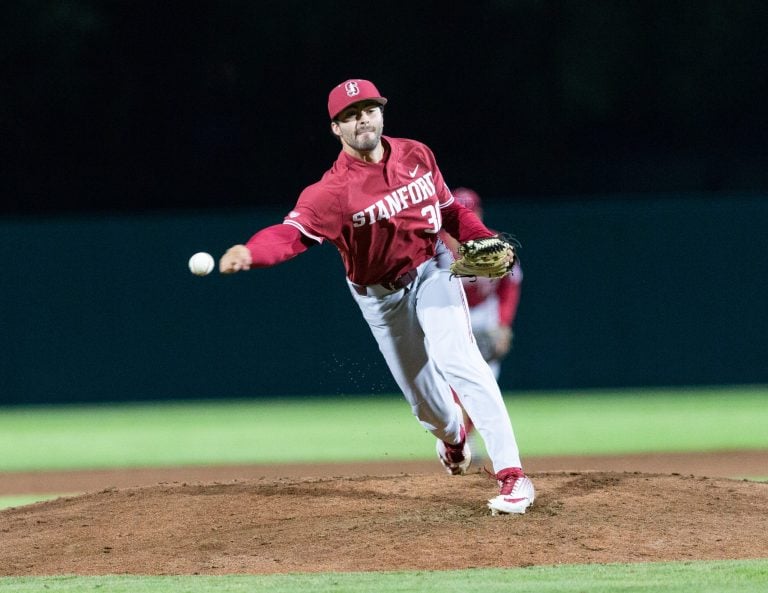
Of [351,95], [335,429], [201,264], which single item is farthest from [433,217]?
[335,429]

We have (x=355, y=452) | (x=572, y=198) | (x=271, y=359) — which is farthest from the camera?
(x=572, y=198)

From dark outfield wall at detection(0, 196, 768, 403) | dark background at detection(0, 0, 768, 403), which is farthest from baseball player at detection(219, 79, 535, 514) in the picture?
dark background at detection(0, 0, 768, 403)

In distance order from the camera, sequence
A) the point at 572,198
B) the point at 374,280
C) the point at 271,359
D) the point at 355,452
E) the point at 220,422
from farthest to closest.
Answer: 1. the point at 572,198
2. the point at 271,359
3. the point at 220,422
4. the point at 355,452
5. the point at 374,280

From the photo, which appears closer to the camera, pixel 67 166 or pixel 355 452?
pixel 355 452

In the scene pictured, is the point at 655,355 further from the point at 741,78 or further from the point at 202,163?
the point at 202,163

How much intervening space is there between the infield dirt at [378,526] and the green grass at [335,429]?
307 cm

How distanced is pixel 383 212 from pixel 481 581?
68.9 inches

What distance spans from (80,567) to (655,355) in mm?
8321

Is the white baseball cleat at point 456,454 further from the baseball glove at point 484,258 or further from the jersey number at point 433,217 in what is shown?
the jersey number at point 433,217

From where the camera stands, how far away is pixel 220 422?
38.2ft

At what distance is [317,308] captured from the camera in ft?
40.7

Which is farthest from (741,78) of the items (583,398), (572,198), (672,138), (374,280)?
(374,280)

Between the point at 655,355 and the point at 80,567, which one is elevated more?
the point at 80,567

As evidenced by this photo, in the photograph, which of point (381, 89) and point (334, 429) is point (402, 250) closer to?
point (334, 429)
